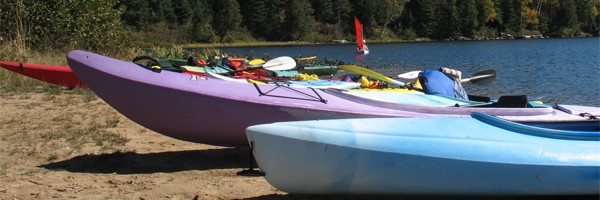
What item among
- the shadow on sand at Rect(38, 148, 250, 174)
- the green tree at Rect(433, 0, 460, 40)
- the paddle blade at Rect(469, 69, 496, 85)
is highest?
the paddle blade at Rect(469, 69, 496, 85)

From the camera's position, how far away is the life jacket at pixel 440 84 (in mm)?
6770

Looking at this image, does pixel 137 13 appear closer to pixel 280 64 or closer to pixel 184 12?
pixel 184 12

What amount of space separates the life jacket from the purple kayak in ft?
3.95

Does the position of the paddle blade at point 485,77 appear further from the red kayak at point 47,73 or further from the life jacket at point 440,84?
the red kayak at point 47,73

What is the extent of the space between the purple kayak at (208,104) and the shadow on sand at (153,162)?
0.98ft

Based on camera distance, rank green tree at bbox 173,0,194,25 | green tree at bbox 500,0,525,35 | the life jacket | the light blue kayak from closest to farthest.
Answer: the light blue kayak < the life jacket < green tree at bbox 173,0,194,25 < green tree at bbox 500,0,525,35

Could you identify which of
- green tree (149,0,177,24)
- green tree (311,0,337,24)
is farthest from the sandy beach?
green tree (311,0,337,24)

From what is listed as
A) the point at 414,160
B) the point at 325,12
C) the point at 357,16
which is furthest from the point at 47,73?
the point at 325,12

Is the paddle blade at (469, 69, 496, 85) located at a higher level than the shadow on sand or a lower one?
higher

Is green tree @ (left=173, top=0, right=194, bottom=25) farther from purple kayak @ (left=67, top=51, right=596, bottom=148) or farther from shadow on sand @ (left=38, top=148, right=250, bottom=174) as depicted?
purple kayak @ (left=67, top=51, right=596, bottom=148)

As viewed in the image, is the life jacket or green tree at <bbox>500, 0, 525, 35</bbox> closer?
the life jacket

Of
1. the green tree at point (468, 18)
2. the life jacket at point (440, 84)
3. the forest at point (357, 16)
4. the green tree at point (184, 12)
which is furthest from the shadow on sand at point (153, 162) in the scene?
the green tree at point (468, 18)

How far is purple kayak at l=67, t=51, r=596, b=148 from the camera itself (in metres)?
5.33

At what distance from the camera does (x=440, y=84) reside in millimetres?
6879
